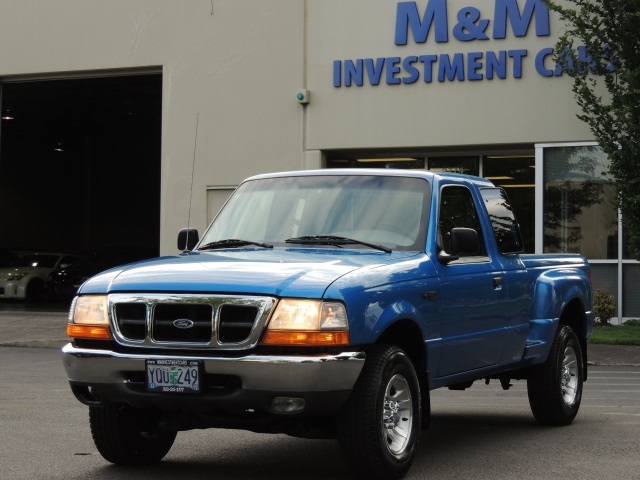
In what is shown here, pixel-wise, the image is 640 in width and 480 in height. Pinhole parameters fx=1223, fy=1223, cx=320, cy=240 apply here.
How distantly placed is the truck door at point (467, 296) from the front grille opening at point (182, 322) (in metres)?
1.83

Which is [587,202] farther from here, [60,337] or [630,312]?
[60,337]

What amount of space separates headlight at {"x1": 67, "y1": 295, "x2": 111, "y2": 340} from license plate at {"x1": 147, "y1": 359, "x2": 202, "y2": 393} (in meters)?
0.44

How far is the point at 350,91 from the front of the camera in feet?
79.4

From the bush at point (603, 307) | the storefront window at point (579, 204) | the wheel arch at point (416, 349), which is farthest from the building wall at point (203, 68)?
the wheel arch at point (416, 349)

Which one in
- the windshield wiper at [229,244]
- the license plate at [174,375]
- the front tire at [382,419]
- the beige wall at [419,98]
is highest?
the beige wall at [419,98]

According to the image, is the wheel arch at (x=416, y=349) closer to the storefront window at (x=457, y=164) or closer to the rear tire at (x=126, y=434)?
the rear tire at (x=126, y=434)

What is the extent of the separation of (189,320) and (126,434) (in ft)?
4.02

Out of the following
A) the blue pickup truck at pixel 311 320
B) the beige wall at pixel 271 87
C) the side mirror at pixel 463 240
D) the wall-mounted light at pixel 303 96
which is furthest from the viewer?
the wall-mounted light at pixel 303 96

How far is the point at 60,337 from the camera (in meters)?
21.3

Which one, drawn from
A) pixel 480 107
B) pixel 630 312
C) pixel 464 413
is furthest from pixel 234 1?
pixel 464 413

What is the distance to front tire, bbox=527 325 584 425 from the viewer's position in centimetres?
991

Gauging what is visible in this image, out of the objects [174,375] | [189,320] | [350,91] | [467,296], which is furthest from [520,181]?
[174,375]

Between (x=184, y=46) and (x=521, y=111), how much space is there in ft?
24.1

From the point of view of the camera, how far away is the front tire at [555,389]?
991 cm
